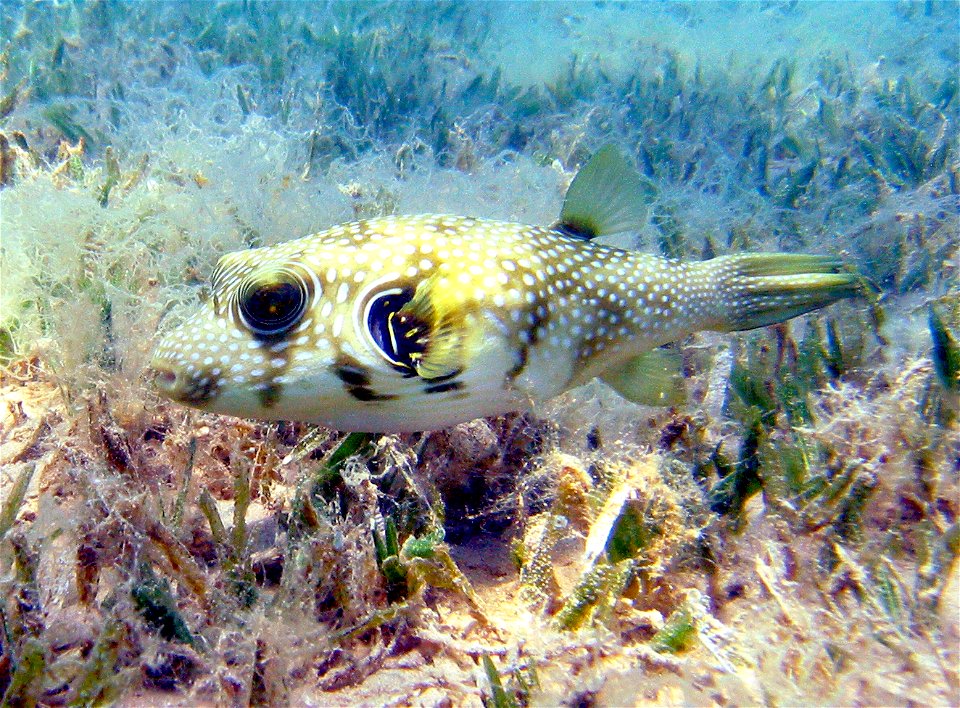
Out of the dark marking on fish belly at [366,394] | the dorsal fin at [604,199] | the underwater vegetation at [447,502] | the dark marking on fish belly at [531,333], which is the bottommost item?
the underwater vegetation at [447,502]

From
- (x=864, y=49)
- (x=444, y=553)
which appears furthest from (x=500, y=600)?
(x=864, y=49)

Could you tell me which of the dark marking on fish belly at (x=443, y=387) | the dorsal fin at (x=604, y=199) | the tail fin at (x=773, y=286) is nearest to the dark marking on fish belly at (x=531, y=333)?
the dark marking on fish belly at (x=443, y=387)

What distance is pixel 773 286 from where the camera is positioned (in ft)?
9.82

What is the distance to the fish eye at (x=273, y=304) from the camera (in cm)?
214

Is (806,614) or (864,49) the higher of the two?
(864,49)

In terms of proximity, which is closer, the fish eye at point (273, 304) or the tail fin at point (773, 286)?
the fish eye at point (273, 304)

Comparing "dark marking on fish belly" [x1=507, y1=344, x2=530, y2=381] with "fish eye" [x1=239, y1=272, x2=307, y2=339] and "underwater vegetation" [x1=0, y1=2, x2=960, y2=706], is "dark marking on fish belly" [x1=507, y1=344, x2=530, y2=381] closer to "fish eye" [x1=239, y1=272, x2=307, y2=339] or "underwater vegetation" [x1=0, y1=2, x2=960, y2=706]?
"underwater vegetation" [x1=0, y1=2, x2=960, y2=706]

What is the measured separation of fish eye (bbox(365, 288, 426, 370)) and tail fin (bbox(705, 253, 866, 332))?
1684mm

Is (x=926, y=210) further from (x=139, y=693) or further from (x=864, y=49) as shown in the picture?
(x=864, y=49)

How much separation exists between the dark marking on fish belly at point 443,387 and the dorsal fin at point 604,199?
1.18m

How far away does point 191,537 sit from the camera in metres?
2.38

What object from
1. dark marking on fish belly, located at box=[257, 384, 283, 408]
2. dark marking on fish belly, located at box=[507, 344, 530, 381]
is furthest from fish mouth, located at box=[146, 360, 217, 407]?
dark marking on fish belly, located at box=[507, 344, 530, 381]

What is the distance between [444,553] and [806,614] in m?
1.38

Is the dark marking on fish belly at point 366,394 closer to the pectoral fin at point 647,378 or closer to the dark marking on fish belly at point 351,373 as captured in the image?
the dark marking on fish belly at point 351,373
